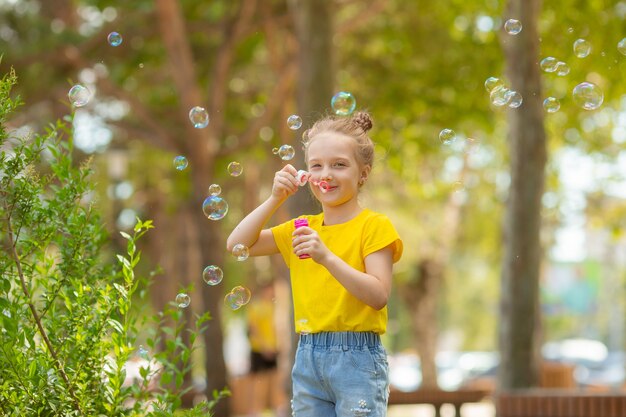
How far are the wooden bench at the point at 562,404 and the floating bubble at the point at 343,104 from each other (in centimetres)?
275

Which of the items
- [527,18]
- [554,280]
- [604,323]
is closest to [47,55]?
[527,18]

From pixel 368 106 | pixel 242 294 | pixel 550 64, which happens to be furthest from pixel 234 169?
pixel 368 106

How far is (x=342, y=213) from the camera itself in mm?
4000

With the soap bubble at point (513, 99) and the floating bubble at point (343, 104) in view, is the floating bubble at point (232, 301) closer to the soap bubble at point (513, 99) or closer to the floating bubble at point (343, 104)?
the floating bubble at point (343, 104)

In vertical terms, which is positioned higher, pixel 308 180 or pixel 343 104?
pixel 343 104

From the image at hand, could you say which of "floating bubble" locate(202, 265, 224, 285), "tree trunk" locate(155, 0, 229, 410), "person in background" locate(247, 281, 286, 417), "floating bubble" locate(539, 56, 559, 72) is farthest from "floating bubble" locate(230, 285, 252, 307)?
"person in background" locate(247, 281, 286, 417)

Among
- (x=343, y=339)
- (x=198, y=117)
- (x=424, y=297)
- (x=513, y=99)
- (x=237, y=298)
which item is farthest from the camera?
(x=424, y=297)

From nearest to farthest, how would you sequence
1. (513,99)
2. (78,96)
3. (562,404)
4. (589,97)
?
1. (78,96)
2. (513,99)
3. (589,97)
4. (562,404)

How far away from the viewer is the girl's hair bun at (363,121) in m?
4.06

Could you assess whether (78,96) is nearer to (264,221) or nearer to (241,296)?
(241,296)

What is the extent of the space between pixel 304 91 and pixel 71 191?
5.99 m

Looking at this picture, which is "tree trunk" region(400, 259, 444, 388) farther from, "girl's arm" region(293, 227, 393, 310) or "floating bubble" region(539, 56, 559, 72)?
"girl's arm" region(293, 227, 393, 310)

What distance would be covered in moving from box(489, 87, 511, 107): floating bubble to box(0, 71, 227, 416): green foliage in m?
2.55

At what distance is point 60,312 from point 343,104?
5.87 ft
